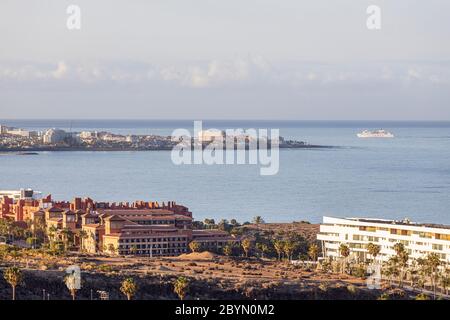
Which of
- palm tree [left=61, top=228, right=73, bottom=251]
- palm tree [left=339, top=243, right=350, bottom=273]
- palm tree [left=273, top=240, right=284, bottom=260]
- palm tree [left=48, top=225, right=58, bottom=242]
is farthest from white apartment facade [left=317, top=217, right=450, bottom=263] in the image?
palm tree [left=48, top=225, right=58, bottom=242]

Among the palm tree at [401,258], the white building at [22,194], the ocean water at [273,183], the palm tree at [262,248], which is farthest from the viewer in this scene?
the ocean water at [273,183]

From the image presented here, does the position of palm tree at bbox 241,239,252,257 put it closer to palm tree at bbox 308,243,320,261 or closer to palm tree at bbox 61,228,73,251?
palm tree at bbox 308,243,320,261

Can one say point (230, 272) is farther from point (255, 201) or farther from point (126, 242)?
point (255, 201)

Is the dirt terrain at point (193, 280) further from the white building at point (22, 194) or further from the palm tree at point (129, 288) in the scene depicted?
the white building at point (22, 194)

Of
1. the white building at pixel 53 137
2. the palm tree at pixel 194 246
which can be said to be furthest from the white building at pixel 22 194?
the white building at pixel 53 137

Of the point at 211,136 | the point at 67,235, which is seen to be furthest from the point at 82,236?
the point at 211,136

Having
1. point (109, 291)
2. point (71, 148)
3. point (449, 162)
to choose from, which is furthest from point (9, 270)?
point (71, 148)
